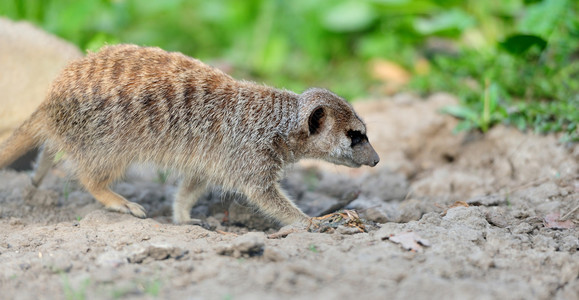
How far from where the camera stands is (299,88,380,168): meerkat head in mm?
4223

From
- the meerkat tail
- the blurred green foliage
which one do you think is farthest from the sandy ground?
the blurred green foliage

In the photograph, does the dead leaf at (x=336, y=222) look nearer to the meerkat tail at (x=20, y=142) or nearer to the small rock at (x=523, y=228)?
the small rock at (x=523, y=228)

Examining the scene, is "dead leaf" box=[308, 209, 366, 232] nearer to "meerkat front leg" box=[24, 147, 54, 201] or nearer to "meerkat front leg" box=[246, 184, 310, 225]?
"meerkat front leg" box=[246, 184, 310, 225]

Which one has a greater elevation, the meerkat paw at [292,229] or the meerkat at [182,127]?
the meerkat at [182,127]

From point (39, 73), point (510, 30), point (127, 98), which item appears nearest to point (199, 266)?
point (127, 98)

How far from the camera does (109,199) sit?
4.25 meters

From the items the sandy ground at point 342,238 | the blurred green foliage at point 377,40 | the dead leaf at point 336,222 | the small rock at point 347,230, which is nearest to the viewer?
Result: the sandy ground at point 342,238

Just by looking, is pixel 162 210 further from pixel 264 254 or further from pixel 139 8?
pixel 139 8

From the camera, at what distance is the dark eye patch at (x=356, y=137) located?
430cm

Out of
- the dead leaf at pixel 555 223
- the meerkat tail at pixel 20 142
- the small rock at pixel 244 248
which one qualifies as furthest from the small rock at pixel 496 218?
the meerkat tail at pixel 20 142

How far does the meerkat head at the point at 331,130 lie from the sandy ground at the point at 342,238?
0.37 metres

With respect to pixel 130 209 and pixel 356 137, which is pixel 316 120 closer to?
pixel 356 137

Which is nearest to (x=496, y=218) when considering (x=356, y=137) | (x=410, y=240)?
(x=410, y=240)

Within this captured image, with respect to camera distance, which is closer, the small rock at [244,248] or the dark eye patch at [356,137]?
the small rock at [244,248]
